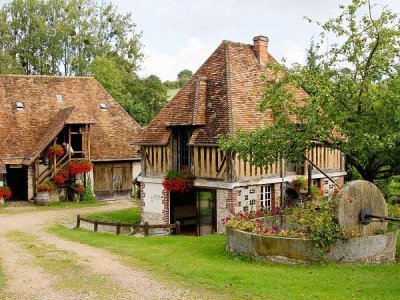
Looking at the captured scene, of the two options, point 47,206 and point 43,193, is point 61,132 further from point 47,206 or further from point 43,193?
point 47,206

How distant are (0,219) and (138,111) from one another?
19.5 meters

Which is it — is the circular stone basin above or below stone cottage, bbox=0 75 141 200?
below

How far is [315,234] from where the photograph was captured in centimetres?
1384

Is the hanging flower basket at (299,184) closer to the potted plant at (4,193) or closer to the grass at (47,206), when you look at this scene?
the grass at (47,206)

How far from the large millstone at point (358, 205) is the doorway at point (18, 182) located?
22.3 m

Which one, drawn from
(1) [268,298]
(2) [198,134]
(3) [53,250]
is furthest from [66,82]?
(1) [268,298]

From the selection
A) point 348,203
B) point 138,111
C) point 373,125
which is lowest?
point 348,203

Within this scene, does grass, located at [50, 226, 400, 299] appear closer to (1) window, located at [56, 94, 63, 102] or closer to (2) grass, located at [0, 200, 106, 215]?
(2) grass, located at [0, 200, 106, 215]

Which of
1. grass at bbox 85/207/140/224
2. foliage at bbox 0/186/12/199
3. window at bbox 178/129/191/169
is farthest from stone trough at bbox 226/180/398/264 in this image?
foliage at bbox 0/186/12/199

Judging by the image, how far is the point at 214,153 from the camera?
69.4ft

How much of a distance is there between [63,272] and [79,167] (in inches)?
660

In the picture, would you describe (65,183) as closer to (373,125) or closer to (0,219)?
(0,219)

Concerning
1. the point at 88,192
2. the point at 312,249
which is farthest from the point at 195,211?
the point at 312,249

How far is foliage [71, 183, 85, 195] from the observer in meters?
31.1
